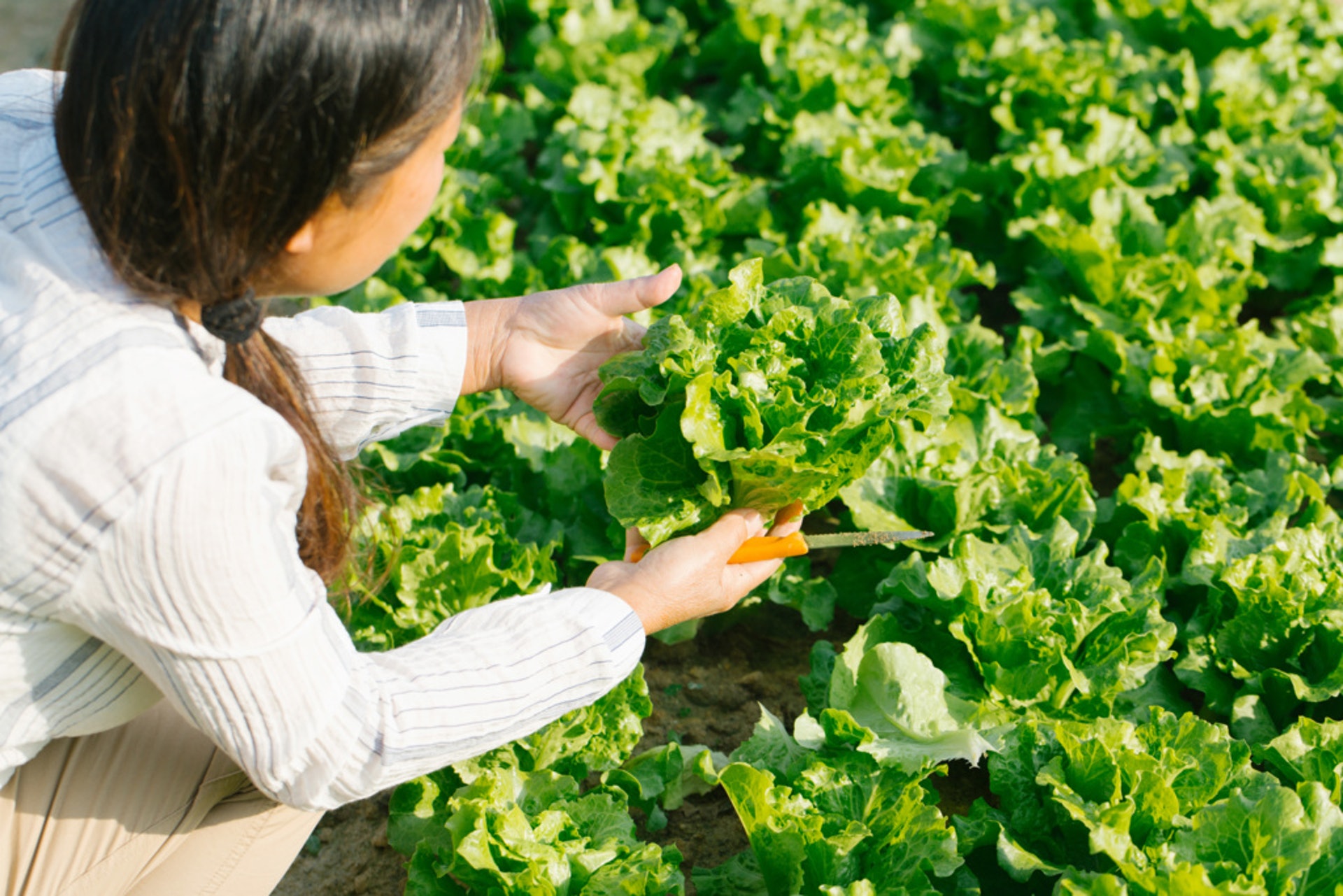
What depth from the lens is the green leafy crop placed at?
233 cm

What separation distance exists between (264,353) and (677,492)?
2.99 feet

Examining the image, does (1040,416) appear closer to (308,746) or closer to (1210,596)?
(1210,596)

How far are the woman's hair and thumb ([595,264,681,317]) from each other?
897 mm

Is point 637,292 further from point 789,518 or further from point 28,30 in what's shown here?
point 28,30

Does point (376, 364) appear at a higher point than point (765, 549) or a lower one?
higher

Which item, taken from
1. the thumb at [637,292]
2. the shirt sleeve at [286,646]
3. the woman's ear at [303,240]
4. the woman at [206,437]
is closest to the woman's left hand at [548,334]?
the thumb at [637,292]

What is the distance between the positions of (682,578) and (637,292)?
26.4 inches

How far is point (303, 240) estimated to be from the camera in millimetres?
1643

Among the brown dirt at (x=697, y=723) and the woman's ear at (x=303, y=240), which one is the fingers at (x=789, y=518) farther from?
the woman's ear at (x=303, y=240)

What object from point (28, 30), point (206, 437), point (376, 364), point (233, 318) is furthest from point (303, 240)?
point (28, 30)

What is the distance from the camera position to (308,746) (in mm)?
1730

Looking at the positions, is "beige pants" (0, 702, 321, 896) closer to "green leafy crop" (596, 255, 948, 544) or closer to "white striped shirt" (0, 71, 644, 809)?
"white striped shirt" (0, 71, 644, 809)

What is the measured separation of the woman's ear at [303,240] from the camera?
1.63m

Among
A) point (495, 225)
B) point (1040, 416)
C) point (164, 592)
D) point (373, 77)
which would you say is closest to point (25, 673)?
point (164, 592)
